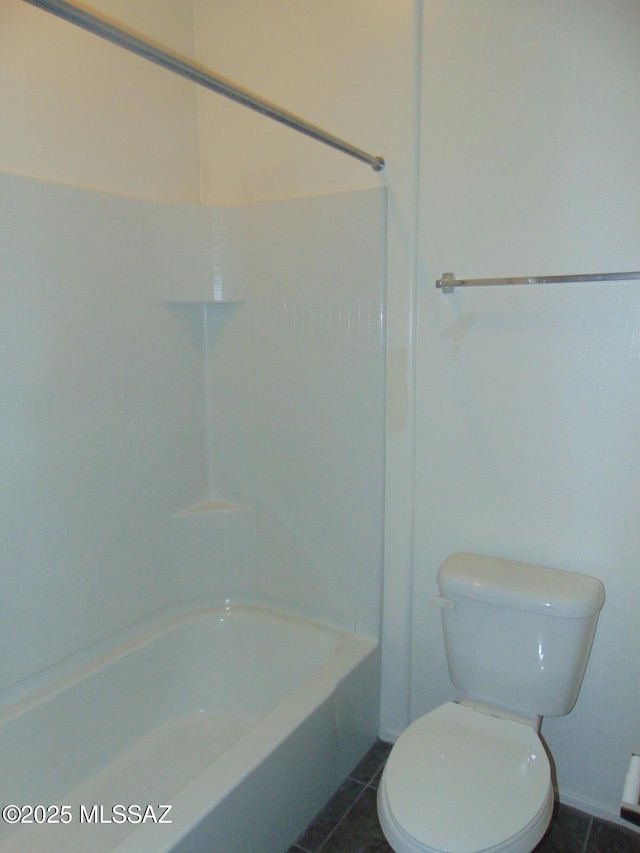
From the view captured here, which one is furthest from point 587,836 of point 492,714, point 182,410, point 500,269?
point 182,410

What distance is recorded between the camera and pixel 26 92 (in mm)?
1609

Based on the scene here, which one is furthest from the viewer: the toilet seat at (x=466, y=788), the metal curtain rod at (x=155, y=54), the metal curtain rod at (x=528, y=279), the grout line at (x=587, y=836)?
the grout line at (x=587, y=836)

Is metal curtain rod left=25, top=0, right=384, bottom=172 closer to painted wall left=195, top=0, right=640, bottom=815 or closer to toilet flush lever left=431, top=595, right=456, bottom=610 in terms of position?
painted wall left=195, top=0, right=640, bottom=815

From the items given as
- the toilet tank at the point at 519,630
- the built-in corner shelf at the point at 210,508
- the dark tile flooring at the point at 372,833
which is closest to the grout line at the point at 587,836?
the dark tile flooring at the point at 372,833

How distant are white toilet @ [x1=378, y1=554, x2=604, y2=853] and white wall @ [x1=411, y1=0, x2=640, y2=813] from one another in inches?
6.3

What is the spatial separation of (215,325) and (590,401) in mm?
1309

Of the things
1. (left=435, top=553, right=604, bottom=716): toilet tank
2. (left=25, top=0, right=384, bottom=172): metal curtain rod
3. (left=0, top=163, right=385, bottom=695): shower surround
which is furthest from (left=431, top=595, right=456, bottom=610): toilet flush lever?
(left=25, top=0, right=384, bottom=172): metal curtain rod

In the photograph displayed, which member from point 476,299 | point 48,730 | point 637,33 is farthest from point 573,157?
point 48,730

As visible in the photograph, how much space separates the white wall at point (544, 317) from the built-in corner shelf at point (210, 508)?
0.79 metres

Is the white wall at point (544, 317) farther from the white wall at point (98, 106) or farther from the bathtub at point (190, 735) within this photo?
the white wall at point (98, 106)

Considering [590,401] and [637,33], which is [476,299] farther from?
[637,33]

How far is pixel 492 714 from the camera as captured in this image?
158 centimetres

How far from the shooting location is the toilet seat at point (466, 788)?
124cm

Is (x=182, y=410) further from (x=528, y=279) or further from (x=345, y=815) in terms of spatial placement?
(x=345, y=815)
